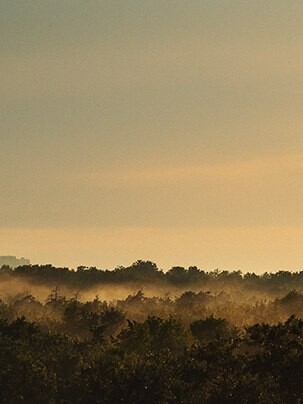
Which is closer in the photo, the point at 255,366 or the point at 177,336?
the point at 255,366

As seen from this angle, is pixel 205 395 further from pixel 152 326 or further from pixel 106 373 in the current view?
pixel 152 326

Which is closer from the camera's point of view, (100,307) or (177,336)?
(177,336)

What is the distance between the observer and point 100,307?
148 meters

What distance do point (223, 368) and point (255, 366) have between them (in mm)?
2057

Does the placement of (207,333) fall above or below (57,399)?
above

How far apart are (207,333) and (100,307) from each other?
2068 inches

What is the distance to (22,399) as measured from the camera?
70.5 meters

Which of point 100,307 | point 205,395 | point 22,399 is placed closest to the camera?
point 205,395

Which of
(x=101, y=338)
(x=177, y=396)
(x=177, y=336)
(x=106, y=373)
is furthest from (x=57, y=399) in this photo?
(x=101, y=338)

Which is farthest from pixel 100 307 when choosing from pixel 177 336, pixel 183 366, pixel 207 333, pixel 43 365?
pixel 183 366

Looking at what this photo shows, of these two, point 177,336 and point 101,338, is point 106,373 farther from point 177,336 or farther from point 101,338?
point 101,338

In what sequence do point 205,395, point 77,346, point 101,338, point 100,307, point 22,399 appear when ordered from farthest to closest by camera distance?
1. point 100,307
2. point 101,338
3. point 77,346
4. point 22,399
5. point 205,395

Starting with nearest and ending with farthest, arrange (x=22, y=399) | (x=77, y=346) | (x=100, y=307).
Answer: (x=22, y=399)
(x=77, y=346)
(x=100, y=307)

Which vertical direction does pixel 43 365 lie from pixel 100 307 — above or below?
below
